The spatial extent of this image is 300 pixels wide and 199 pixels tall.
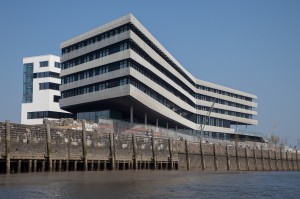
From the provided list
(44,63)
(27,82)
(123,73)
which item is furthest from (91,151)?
(27,82)

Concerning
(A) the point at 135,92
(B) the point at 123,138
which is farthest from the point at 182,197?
(A) the point at 135,92

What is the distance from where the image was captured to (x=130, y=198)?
67.6ft

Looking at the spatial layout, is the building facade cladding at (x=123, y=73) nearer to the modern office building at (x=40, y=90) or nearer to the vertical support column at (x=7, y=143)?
the modern office building at (x=40, y=90)

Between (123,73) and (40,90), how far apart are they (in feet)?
150

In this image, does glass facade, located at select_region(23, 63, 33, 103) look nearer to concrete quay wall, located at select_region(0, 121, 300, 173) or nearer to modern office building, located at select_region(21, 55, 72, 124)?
modern office building, located at select_region(21, 55, 72, 124)

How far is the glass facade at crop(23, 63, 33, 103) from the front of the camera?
380ft

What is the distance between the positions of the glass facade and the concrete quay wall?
6197cm

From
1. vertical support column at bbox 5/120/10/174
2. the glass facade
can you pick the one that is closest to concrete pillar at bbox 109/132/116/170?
vertical support column at bbox 5/120/10/174

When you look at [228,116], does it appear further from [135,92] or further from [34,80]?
[135,92]

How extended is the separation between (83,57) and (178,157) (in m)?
36.6

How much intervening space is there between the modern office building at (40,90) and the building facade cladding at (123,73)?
20.0 meters

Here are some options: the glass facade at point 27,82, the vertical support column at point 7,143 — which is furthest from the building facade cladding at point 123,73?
the vertical support column at point 7,143

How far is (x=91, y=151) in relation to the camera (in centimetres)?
4534

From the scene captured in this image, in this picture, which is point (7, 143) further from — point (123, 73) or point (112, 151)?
point (123, 73)
